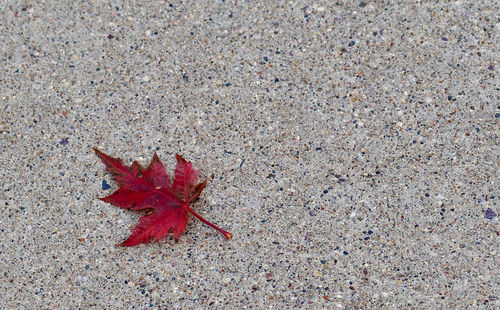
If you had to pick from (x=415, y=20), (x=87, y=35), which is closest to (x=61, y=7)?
(x=87, y=35)

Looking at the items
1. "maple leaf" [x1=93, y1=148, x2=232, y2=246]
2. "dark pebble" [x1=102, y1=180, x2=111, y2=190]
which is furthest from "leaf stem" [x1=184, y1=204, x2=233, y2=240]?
"dark pebble" [x1=102, y1=180, x2=111, y2=190]

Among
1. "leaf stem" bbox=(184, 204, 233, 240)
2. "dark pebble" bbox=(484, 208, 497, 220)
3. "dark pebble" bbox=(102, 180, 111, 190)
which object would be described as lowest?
"dark pebble" bbox=(484, 208, 497, 220)

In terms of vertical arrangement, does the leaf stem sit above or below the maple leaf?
below

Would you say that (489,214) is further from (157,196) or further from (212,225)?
(157,196)

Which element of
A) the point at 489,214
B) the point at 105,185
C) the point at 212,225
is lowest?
the point at 489,214

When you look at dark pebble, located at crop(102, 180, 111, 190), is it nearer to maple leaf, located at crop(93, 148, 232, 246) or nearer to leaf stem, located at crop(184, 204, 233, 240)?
maple leaf, located at crop(93, 148, 232, 246)

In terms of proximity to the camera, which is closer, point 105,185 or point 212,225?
point 212,225

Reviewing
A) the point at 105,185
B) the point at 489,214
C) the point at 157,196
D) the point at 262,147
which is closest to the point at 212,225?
the point at 157,196

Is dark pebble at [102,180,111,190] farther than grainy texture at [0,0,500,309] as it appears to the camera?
Yes
